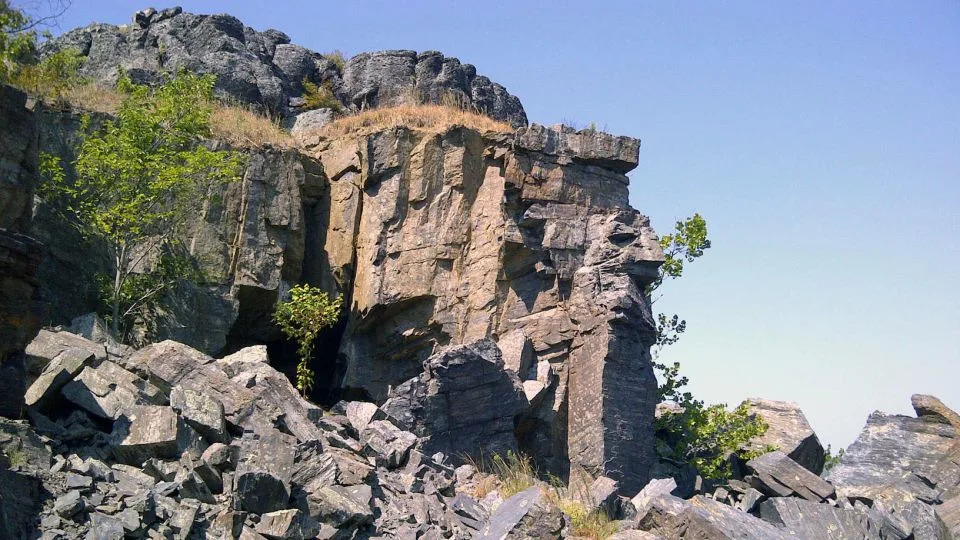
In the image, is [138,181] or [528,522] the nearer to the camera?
[528,522]

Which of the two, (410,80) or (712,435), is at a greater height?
(410,80)

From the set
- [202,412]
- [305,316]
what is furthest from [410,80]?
[202,412]

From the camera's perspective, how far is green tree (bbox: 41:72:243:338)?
1591cm

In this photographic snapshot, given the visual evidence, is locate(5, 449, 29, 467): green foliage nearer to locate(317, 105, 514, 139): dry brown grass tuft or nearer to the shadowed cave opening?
the shadowed cave opening

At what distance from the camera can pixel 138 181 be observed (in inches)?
642

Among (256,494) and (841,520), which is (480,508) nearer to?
(256,494)

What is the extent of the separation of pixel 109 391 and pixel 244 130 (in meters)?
8.33

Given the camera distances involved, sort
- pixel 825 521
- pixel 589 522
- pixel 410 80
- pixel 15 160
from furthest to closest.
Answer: pixel 410 80 < pixel 825 521 < pixel 589 522 < pixel 15 160

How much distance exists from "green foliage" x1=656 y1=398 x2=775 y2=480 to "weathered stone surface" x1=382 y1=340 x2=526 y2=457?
373 centimetres

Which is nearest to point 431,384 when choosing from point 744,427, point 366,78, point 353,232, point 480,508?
point 480,508

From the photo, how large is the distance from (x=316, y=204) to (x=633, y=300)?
6.62m

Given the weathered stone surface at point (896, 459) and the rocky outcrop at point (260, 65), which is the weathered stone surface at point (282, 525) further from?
the rocky outcrop at point (260, 65)

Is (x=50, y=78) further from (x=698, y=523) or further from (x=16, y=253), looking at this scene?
(x=698, y=523)

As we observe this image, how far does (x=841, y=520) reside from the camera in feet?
49.4
